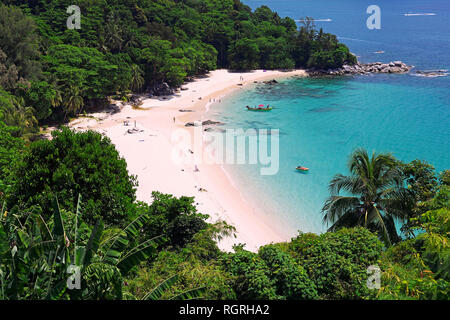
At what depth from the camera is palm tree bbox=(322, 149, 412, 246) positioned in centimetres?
1367

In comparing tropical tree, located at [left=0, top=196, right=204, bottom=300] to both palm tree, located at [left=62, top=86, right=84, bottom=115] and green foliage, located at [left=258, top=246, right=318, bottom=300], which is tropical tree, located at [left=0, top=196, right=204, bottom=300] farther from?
palm tree, located at [left=62, top=86, right=84, bottom=115]

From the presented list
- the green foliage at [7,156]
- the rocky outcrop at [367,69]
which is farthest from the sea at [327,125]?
the green foliage at [7,156]

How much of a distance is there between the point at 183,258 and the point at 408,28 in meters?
149

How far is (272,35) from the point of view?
78.6 meters

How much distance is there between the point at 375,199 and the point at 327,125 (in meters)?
31.3

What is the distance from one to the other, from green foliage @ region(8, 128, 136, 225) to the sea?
38.5 ft

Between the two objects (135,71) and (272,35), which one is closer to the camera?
(135,71)

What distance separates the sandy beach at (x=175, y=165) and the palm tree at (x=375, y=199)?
23.9 ft

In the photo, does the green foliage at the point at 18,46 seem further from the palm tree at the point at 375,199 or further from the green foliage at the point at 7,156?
the palm tree at the point at 375,199

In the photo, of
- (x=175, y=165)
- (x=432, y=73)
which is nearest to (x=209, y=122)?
(x=175, y=165)

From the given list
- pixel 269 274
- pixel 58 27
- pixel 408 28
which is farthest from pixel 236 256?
pixel 408 28

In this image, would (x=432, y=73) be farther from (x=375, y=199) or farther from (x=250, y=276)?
(x=250, y=276)

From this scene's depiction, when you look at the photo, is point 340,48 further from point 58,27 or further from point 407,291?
point 407,291

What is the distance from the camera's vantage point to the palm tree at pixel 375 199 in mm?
13670
